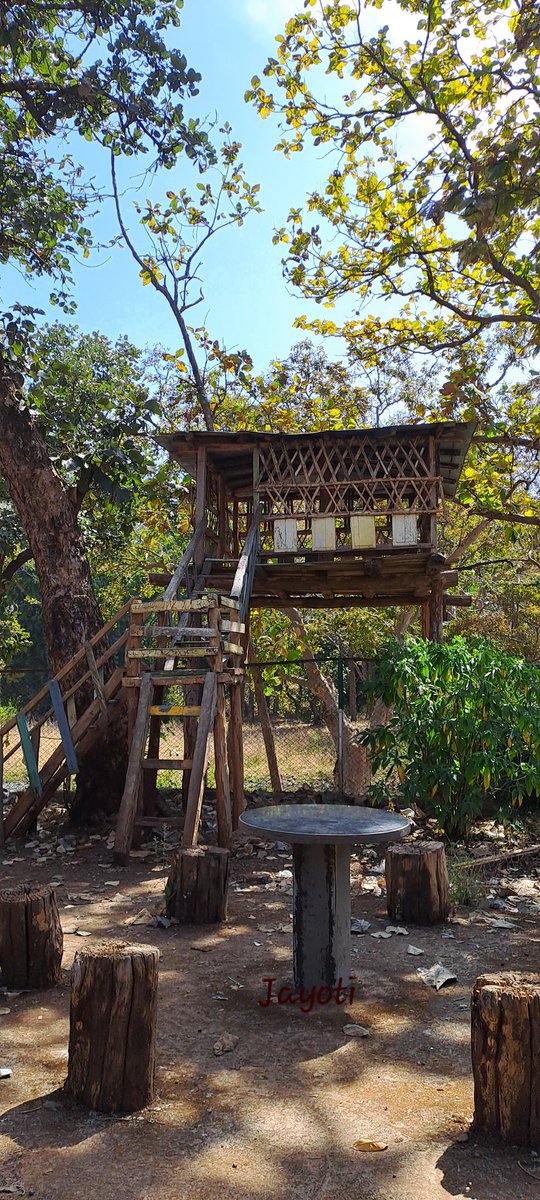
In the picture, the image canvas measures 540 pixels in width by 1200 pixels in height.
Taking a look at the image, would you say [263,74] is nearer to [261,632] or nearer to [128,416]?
[128,416]

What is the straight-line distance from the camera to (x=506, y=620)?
25.8 m

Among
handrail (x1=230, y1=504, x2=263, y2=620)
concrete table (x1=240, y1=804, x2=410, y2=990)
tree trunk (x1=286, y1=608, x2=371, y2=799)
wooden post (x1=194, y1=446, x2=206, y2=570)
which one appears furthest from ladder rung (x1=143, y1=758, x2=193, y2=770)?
tree trunk (x1=286, y1=608, x2=371, y2=799)

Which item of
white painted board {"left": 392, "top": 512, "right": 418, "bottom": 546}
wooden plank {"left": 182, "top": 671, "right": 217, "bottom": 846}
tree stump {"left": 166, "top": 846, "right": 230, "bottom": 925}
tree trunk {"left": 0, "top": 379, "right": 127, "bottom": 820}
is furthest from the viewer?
white painted board {"left": 392, "top": 512, "right": 418, "bottom": 546}

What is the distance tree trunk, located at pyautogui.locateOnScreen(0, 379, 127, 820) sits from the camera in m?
12.0

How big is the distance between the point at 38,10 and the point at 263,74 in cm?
294

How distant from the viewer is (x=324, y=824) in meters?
5.48

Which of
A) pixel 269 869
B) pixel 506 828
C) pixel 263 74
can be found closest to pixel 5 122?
pixel 263 74

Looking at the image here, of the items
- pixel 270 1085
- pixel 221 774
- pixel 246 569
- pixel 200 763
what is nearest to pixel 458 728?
pixel 221 774

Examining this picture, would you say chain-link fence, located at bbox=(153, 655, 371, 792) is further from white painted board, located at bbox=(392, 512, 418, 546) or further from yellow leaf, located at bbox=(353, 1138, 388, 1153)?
yellow leaf, located at bbox=(353, 1138, 388, 1153)

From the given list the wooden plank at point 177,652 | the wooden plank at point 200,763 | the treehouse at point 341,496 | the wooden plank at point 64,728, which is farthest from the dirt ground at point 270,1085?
the treehouse at point 341,496

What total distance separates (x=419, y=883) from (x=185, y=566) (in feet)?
19.4

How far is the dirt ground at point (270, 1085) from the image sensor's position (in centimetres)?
335

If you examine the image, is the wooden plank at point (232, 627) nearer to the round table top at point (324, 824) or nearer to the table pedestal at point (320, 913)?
the round table top at point (324, 824)

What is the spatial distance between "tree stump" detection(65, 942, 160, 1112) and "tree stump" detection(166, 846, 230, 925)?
310 centimetres
